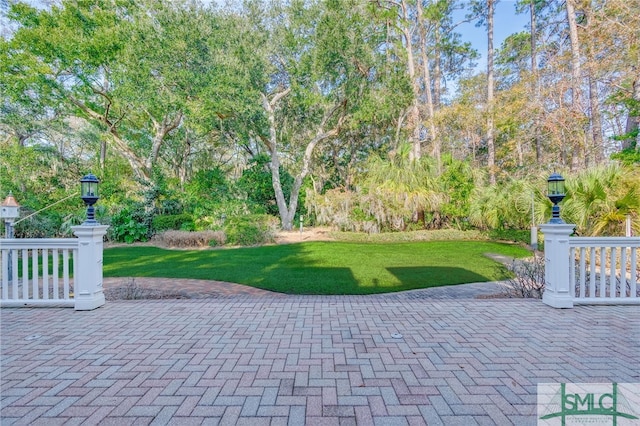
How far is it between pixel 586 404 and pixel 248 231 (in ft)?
32.7

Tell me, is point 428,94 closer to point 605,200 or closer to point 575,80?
point 575,80

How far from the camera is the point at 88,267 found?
396cm

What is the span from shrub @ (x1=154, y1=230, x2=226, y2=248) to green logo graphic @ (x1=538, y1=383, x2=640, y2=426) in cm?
1008

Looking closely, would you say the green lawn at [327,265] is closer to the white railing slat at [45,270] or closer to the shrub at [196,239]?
the shrub at [196,239]

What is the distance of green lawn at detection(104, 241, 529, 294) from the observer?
5895mm

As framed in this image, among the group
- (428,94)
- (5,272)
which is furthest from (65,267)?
(428,94)

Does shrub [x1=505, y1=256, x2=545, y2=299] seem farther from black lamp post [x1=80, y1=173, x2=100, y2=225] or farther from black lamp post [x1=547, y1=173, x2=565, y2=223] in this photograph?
black lamp post [x1=80, y1=173, x2=100, y2=225]

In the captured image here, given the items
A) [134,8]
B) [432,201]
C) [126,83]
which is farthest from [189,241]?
[134,8]

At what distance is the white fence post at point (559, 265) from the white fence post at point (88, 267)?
567cm

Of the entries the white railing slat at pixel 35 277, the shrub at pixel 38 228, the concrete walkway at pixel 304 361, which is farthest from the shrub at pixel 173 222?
the concrete walkway at pixel 304 361

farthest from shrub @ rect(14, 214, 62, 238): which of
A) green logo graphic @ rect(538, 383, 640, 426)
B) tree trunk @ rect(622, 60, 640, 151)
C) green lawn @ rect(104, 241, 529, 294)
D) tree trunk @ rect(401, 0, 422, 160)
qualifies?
tree trunk @ rect(622, 60, 640, 151)

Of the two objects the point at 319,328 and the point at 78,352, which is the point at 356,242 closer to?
the point at 319,328

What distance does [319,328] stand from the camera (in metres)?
3.43

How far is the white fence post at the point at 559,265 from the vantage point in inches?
153
